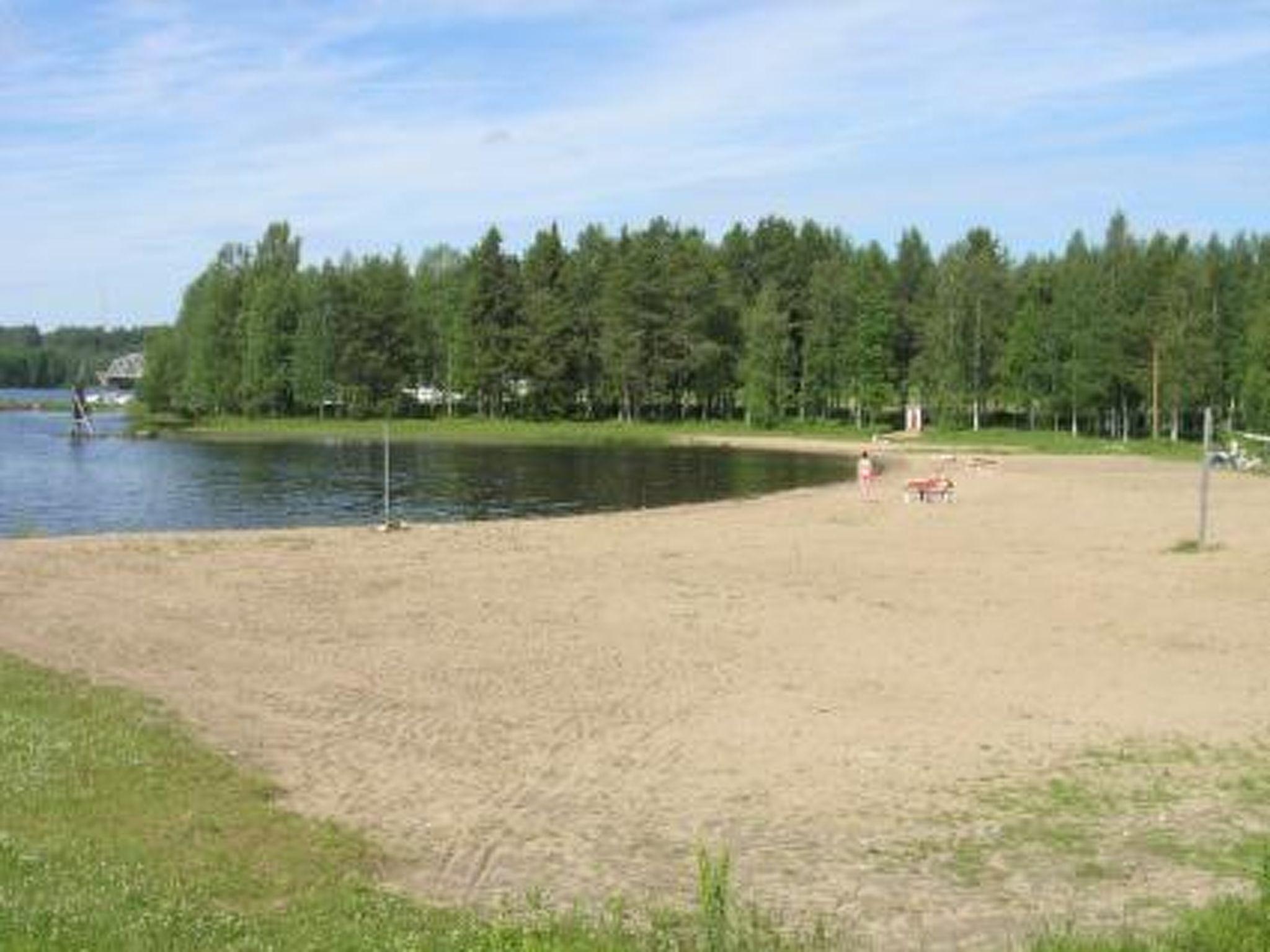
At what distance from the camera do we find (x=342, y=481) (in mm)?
68938

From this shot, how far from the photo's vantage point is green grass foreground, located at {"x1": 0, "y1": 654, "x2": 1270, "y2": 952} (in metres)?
8.50

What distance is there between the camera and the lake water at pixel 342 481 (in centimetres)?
5228

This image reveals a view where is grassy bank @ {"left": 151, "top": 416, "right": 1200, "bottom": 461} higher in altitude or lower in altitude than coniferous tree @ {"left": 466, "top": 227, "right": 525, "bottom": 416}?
lower

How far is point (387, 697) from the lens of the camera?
18.8m

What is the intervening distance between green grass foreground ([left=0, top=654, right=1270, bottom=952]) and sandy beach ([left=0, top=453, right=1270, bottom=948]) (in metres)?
0.72

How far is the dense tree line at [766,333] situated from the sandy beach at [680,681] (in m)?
60.4

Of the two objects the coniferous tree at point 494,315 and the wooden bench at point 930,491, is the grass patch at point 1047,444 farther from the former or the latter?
the coniferous tree at point 494,315

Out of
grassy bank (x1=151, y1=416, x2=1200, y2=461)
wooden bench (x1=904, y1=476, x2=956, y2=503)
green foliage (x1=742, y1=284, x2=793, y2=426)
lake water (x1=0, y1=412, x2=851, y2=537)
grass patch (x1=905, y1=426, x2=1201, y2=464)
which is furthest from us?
green foliage (x1=742, y1=284, x2=793, y2=426)

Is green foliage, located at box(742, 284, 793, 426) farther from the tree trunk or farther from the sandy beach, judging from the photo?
the sandy beach

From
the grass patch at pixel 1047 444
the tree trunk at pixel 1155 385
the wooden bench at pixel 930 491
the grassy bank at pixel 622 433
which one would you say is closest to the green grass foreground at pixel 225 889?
the wooden bench at pixel 930 491

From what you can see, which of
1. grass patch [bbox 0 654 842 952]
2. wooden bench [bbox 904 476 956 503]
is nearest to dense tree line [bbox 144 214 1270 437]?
wooden bench [bbox 904 476 956 503]

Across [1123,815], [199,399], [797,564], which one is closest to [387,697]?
[1123,815]

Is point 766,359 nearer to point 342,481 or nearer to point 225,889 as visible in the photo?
point 342,481

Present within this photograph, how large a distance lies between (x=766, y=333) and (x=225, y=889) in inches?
3896
